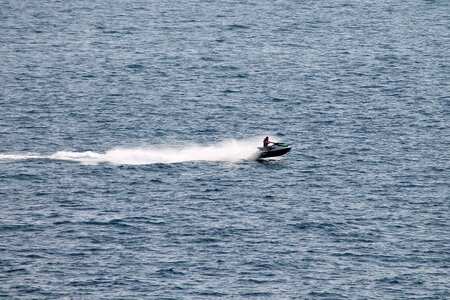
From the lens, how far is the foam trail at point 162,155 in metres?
153

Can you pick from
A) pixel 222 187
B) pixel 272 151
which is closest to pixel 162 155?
pixel 222 187

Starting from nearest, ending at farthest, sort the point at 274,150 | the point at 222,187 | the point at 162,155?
1. the point at 222,187
2. the point at 274,150
3. the point at 162,155

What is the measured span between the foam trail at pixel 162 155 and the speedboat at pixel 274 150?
1.55 metres

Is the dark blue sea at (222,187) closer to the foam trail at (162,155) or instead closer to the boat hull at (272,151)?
the foam trail at (162,155)

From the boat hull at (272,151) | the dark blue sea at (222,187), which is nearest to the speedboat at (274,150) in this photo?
the boat hull at (272,151)

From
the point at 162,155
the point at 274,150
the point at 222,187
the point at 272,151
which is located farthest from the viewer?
the point at 162,155

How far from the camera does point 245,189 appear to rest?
145 meters

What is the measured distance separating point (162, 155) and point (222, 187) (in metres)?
13.8

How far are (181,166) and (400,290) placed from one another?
42649mm

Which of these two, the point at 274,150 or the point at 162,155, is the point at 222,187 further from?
the point at 162,155

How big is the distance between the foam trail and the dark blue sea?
0.91ft

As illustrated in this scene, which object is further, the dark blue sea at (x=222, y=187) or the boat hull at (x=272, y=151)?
the boat hull at (x=272, y=151)

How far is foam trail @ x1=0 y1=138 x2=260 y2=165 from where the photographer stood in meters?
153

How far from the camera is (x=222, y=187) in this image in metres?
146
